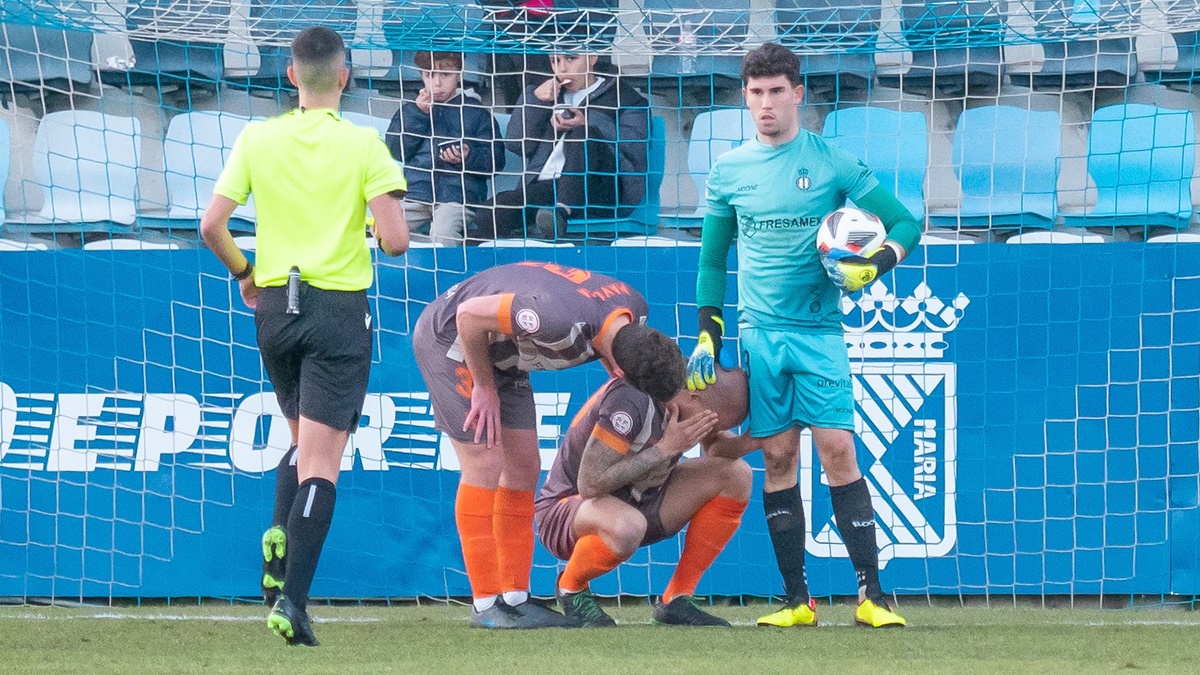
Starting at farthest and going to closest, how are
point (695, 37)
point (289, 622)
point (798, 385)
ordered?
point (695, 37), point (798, 385), point (289, 622)

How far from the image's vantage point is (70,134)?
596 cm

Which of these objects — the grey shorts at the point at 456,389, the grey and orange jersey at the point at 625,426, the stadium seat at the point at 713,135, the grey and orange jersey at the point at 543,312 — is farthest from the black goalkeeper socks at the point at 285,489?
the stadium seat at the point at 713,135

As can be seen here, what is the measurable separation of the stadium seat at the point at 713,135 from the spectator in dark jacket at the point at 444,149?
0.78 m

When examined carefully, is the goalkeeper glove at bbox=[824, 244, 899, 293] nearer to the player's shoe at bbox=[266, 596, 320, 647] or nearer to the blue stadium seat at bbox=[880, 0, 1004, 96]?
the blue stadium seat at bbox=[880, 0, 1004, 96]

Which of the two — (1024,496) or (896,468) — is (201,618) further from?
(1024,496)

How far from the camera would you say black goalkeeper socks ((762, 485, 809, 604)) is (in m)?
4.27

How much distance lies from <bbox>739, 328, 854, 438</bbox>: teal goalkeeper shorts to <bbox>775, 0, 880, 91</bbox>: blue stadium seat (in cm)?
151

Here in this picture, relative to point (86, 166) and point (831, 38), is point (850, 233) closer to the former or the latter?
point (831, 38)

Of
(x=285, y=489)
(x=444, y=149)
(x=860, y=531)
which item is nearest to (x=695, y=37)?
(x=444, y=149)

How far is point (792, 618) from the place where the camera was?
14.0 ft

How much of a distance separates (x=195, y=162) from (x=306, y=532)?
9.19 ft

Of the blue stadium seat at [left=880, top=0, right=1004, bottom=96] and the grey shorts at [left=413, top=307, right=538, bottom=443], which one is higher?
the blue stadium seat at [left=880, top=0, right=1004, bottom=96]

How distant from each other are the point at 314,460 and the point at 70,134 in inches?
115

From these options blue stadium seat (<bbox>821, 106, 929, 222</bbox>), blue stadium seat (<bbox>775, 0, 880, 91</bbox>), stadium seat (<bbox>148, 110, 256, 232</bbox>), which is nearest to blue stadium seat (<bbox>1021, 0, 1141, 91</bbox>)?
blue stadium seat (<bbox>821, 106, 929, 222</bbox>)
